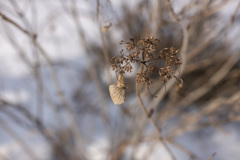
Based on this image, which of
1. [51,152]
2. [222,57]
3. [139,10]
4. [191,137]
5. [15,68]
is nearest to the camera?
[139,10]

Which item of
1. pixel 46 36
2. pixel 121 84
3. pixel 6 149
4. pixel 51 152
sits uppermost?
pixel 46 36

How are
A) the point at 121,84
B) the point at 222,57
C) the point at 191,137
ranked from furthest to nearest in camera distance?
the point at 191,137
the point at 222,57
the point at 121,84

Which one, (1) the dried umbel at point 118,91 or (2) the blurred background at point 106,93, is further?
(2) the blurred background at point 106,93

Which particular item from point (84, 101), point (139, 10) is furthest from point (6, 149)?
point (139, 10)

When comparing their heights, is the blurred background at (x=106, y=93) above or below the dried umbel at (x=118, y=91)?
above

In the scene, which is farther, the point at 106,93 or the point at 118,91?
the point at 106,93

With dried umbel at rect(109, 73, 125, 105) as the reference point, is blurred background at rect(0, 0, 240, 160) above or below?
above

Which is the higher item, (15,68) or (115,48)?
(15,68)

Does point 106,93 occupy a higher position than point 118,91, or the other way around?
point 106,93

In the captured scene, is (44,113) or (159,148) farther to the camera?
(44,113)

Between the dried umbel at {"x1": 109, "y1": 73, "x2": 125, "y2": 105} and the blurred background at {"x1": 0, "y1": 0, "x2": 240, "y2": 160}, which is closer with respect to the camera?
the dried umbel at {"x1": 109, "y1": 73, "x2": 125, "y2": 105}

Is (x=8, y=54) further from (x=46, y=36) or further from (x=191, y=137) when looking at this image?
(x=191, y=137)
